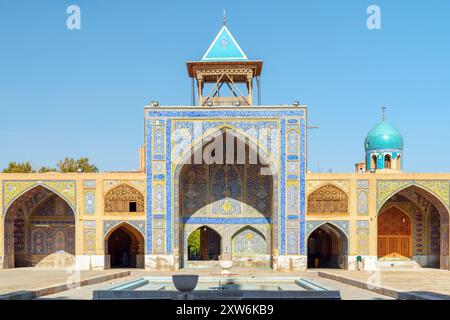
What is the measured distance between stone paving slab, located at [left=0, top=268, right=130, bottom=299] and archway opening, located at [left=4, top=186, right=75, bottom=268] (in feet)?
A: 4.48

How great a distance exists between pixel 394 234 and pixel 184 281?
14556 millimetres

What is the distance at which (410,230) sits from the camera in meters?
24.3

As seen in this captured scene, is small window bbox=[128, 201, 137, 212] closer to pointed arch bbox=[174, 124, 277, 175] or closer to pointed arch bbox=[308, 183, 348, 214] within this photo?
pointed arch bbox=[174, 124, 277, 175]

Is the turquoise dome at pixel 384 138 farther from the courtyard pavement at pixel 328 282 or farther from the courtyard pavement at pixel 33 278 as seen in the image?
the courtyard pavement at pixel 33 278

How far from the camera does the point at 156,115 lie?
899 inches

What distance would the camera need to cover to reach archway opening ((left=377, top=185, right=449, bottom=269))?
2403 centimetres

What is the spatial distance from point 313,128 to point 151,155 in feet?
21.0

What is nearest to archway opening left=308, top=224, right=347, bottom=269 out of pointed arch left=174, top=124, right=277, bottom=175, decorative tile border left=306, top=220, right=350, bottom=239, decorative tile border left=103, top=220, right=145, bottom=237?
decorative tile border left=306, top=220, right=350, bottom=239

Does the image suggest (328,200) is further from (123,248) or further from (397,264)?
(123,248)

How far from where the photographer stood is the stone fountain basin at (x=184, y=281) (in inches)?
468

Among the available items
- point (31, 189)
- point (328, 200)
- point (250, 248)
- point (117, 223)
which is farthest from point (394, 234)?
point (31, 189)

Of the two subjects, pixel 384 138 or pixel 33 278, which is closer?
pixel 33 278
